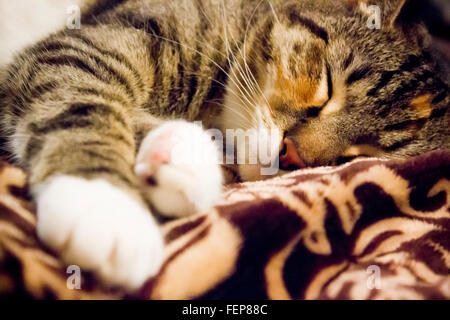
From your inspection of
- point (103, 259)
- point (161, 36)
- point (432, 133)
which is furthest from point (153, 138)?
point (432, 133)

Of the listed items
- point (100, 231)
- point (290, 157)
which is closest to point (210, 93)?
point (290, 157)

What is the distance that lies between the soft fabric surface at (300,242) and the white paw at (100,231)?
2 cm

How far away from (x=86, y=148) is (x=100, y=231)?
0.58ft

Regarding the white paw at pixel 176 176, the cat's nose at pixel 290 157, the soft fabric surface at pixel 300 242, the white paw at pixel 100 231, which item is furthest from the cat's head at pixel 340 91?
the white paw at pixel 100 231

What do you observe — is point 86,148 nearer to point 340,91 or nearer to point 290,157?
point 290,157

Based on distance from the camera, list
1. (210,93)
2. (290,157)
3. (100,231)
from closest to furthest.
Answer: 1. (100,231)
2. (290,157)
3. (210,93)

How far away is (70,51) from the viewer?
780 mm

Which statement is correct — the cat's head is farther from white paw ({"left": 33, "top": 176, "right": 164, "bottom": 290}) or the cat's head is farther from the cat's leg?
white paw ({"left": 33, "top": 176, "right": 164, "bottom": 290})

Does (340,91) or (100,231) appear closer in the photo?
(100,231)

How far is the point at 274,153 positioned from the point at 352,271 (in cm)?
31

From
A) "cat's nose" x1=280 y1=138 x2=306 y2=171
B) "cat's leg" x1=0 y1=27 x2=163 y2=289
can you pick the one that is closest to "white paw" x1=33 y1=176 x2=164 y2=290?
"cat's leg" x1=0 y1=27 x2=163 y2=289

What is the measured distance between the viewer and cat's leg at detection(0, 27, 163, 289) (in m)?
0.44

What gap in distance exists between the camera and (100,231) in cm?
44

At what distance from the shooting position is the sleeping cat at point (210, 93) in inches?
22.8
